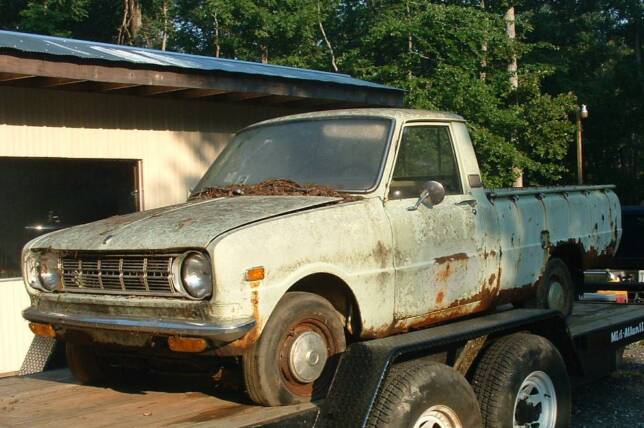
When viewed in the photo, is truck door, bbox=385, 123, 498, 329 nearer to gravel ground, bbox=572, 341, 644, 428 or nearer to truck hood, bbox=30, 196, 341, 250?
truck hood, bbox=30, 196, 341, 250

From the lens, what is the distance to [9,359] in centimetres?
914

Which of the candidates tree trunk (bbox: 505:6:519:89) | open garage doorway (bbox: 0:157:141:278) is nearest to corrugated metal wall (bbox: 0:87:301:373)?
open garage doorway (bbox: 0:157:141:278)

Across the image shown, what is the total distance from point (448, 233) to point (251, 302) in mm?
1782

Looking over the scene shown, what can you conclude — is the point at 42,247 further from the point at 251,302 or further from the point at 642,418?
the point at 642,418

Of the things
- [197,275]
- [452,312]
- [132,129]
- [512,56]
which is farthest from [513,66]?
[197,275]

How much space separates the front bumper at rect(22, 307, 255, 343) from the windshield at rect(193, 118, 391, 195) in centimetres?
144

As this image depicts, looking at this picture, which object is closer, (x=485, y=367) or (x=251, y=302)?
(x=251, y=302)

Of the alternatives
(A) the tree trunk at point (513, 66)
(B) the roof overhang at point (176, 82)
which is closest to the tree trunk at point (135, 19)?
(A) the tree trunk at point (513, 66)

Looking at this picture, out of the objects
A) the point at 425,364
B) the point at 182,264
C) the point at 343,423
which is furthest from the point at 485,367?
the point at 182,264

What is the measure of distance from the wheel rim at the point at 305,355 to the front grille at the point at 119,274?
25.5 inches

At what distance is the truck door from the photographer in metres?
5.13

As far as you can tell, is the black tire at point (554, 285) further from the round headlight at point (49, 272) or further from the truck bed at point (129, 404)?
the round headlight at point (49, 272)

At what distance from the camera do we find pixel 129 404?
4.54m

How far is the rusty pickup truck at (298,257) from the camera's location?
420cm
